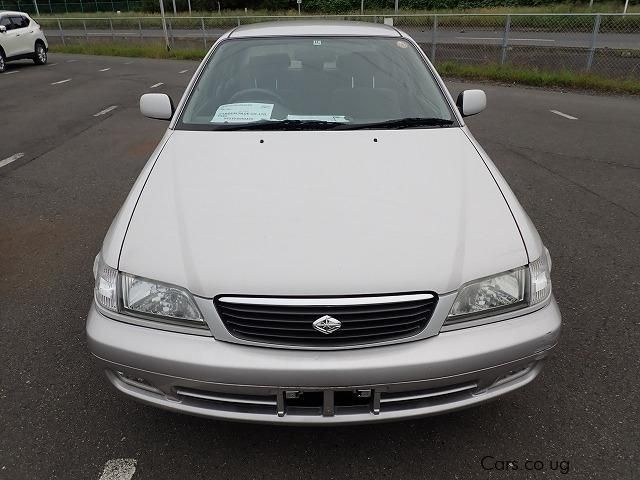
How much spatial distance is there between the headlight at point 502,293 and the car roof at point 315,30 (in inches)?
85.9

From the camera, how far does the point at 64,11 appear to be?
4959 cm

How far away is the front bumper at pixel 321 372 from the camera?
173 cm

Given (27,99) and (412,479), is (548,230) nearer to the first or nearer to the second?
(412,479)

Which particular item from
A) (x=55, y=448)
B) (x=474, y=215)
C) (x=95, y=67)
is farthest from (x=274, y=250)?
(x=95, y=67)

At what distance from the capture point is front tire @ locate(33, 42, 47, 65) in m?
16.2

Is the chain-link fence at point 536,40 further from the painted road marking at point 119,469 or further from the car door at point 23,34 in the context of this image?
the painted road marking at point 119,469

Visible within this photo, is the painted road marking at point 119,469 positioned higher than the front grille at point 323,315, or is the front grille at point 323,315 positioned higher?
the front grille at point 323,315

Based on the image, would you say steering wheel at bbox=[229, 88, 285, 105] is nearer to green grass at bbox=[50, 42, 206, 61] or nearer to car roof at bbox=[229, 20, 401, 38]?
car roof at bbox=[229, 20, 401, 38]

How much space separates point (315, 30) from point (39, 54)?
16.6 m

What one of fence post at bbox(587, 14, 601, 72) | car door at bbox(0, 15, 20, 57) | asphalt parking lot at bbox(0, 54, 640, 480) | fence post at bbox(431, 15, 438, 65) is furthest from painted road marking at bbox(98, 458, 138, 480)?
car door at bbox(0, 15, 20, 57)

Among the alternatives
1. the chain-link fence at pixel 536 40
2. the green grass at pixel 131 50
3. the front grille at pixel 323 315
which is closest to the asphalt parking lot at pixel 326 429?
the front grille at pixel 323 315

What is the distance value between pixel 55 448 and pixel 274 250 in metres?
1.31

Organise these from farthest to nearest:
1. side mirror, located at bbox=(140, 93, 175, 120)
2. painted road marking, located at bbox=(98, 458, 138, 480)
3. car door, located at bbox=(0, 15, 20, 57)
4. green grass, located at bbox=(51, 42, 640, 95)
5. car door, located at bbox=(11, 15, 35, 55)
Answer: car door, located at bbox=(11, 15, 35, 55) < car door, located at bbox=(0, 15, 20, 57) < green grass, located at bbox=(51, 42, 640, 95) < side mirror, located at bbox=(140, 93, 175, 120) < painted road marking, located at bbox=(98, 458, 138, 480)

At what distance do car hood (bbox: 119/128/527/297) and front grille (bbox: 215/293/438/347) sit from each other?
0.04 meters
